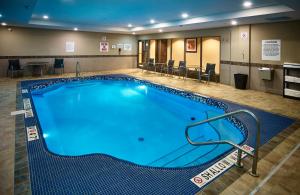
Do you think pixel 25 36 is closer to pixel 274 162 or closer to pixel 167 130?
pixel 167 130

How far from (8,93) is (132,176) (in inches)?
263

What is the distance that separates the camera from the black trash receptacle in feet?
27.6

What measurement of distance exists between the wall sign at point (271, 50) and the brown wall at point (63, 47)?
363 inches

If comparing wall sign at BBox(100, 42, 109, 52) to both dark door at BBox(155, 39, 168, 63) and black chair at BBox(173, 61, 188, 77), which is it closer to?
dark door at BBox(155, 39, 168, 63)

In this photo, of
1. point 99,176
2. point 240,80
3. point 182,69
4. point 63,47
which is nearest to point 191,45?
point 182,69

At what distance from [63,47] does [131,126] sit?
8977 mm

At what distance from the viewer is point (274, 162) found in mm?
3168

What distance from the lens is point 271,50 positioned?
25.3 ft

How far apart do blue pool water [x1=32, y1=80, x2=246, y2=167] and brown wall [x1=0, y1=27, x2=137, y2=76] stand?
3692 millimetres

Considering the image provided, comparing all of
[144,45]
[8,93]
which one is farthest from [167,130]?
[144,45]

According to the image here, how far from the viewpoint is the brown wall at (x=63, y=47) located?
11.0 meters

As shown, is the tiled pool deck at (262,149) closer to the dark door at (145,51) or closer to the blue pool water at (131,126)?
the blue pool water at (131,126)

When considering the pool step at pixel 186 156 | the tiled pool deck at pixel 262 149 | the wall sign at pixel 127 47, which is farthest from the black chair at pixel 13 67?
the pool step at pixel 186 156

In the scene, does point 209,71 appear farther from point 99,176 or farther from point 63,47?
point 63,47
